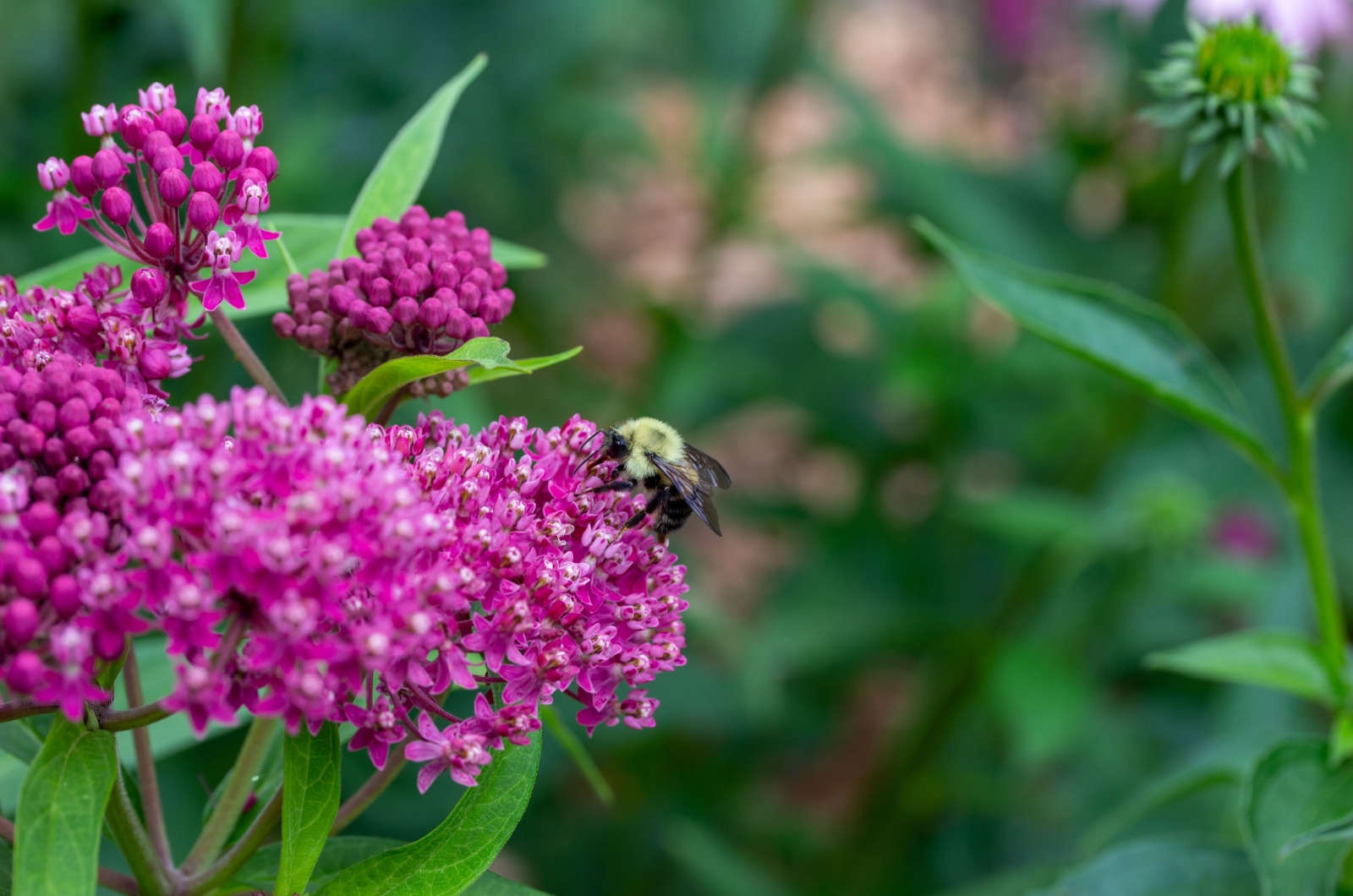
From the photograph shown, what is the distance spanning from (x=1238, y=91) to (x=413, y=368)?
1287mm

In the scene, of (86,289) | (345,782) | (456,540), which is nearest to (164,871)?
(456,540)

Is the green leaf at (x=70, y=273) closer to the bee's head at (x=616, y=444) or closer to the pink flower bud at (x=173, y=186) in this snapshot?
the pink flower bud at (x=173, y=186)

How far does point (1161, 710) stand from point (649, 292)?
7.38ft

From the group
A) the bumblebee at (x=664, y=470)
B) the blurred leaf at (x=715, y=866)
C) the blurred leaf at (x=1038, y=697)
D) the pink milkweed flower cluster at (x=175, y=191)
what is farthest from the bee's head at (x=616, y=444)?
the blurred leaf at (x=715, y=866)

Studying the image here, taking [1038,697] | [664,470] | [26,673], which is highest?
[26,673]

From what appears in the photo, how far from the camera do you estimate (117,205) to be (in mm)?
1322

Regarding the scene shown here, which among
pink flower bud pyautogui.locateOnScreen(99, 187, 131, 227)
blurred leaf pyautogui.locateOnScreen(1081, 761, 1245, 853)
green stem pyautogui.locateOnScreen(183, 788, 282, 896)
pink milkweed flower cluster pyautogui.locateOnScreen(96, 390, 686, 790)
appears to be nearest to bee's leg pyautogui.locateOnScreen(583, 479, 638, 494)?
pink milkweed flower cluster pyautogui.locateOnScreen(96, 390, 686, 790)

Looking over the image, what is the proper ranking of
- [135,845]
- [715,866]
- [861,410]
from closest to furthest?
[135,845] → [715,866] → [861,410]

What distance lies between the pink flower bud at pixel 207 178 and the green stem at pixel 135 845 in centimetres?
60

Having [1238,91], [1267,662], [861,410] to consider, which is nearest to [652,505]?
[1267,662]

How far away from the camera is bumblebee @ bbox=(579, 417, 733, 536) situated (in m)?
1.88

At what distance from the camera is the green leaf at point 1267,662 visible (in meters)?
1.82

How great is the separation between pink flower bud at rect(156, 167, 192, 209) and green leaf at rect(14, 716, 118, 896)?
0.54m

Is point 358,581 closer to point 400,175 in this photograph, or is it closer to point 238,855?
point 238,855
